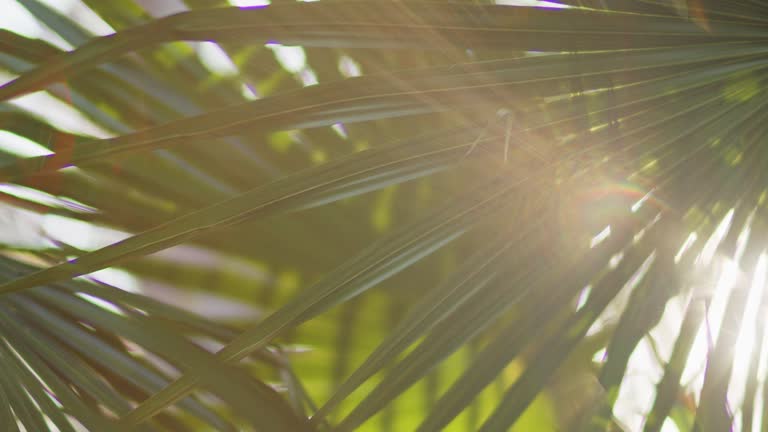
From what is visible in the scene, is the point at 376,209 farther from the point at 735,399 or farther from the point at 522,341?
the point at 735,399

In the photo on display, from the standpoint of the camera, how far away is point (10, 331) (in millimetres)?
626

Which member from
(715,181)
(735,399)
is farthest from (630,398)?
(715,181)

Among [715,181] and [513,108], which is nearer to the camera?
[513,108]

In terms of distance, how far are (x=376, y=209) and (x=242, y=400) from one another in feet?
1.07

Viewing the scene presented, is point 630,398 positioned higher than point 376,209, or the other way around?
point 376,209

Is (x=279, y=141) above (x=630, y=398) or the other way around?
above

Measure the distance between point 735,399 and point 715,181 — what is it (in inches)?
7.9

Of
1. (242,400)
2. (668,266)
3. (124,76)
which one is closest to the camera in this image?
(242,400)

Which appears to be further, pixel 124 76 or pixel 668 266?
pixel 124 76

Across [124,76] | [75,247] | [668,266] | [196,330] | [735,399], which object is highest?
[124,76]

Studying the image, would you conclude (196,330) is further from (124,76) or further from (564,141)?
(564,141)

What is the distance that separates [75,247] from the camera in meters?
0.72

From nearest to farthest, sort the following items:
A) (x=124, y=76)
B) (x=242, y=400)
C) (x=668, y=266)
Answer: (x=242, y=400)
(x=668, y=266)
(x=124, y=76)

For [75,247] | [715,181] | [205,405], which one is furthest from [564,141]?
[75,247]
